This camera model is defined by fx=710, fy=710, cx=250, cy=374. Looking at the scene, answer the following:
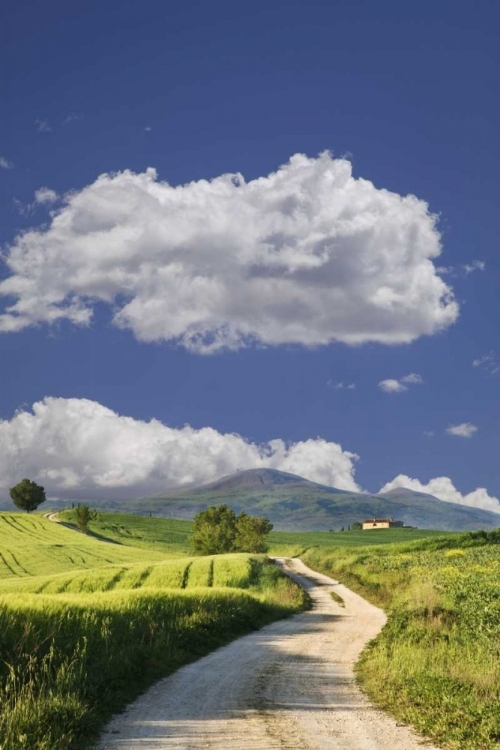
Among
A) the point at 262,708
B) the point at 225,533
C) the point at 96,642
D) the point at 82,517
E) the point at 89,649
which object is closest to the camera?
the point at 262,708

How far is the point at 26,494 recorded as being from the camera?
597 feet

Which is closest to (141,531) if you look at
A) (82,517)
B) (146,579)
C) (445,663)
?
(82,517)

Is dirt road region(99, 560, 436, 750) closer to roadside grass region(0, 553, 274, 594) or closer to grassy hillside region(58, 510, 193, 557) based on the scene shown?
roadside grass region(0, 553, 274, 594)

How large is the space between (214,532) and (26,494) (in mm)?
85617

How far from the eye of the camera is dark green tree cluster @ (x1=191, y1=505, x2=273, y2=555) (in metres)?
113

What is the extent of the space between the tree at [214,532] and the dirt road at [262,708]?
89.9 m

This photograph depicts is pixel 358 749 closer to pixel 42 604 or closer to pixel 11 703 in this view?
pixel 11 703

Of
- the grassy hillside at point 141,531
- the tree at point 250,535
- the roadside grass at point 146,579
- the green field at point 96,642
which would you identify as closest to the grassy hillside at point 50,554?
the grassy hillside at point 141,531

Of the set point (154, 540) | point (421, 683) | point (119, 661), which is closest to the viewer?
point (421, 683)

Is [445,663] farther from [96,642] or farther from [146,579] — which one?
[146,579]

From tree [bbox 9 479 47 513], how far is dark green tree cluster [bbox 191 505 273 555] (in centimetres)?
7589

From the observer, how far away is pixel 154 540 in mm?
144375

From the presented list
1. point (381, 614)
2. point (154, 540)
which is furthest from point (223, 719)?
point (154, 540)

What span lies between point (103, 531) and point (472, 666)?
452ft
